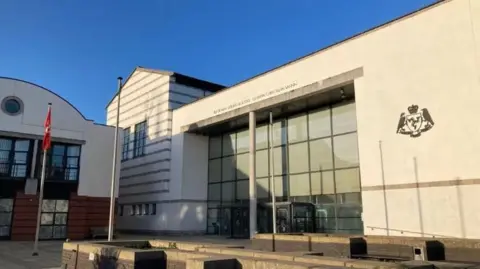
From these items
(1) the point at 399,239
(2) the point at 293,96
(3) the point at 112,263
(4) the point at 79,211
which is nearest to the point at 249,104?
(2) the point at 293,96

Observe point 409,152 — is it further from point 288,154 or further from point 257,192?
point 257,192

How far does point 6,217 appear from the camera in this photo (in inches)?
1126

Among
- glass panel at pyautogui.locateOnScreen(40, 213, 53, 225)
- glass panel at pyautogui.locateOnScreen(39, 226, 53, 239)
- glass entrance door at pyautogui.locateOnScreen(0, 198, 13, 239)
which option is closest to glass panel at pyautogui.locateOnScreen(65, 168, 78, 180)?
glass panel at pyautogui.locateOnScreen(40, 213, 53, 225)

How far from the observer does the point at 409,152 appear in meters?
20.2

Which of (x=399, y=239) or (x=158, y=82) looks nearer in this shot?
(x=399, y=239)

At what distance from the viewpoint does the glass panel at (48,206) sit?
29.9m

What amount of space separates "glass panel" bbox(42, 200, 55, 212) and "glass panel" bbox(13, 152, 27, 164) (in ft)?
10.7

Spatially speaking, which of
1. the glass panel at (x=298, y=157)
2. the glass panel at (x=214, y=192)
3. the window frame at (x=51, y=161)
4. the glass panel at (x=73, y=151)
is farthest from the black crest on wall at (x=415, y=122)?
the glass panel at (x=73, y=151)

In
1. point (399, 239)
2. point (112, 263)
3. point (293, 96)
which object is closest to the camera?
point (112, 263)

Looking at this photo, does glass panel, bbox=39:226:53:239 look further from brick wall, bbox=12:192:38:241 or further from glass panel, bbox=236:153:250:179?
glass panel, bbox=236:153:250:179

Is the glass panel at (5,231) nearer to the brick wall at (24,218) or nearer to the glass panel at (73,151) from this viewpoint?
the brick wall at (24,218)

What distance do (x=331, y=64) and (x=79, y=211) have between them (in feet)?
68.6

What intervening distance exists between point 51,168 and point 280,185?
16.9 m

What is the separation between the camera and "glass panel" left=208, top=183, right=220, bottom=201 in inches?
1421
